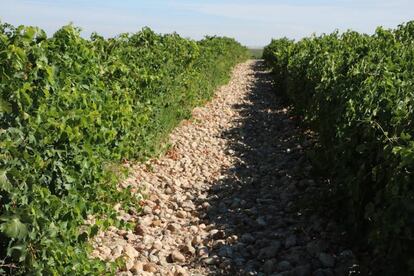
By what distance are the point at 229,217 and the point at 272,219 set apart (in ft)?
2.03

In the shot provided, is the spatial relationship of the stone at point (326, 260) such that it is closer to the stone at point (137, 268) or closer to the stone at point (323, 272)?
the stone at point (323, 272)

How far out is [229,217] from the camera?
21.0 ft

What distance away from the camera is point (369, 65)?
6.43 m

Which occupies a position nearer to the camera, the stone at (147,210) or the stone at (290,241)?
the stone at (290,241)

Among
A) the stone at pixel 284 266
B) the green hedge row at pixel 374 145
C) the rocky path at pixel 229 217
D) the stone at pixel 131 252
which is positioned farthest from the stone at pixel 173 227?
the green hedge row at pixel 374 145

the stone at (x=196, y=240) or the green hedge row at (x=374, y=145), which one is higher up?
the green hedge row at (x=374, y=145)

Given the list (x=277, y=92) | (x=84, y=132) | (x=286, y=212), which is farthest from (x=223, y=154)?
(x=277, y=92)

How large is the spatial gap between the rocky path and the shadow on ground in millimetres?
12

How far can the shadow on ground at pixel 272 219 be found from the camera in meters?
5.00

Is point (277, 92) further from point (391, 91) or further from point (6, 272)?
point (6, 272)

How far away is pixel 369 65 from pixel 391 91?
1.70 meters

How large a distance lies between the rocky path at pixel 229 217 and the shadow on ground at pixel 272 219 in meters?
0.01

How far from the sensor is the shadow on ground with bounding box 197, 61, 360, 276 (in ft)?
16.4

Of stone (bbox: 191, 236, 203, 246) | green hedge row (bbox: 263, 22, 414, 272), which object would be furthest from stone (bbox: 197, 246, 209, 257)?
green hedge row (bbox: 263, 22, 414, 272)
